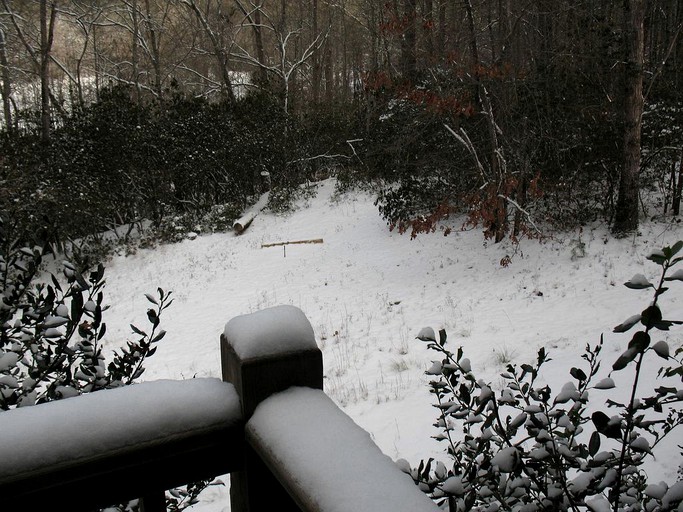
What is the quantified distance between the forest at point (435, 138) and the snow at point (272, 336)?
2118 mm

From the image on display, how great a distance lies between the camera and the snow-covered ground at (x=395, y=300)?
603cm

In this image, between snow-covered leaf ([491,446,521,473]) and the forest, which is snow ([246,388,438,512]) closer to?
snow-covered leaf ([491,446,521,473])

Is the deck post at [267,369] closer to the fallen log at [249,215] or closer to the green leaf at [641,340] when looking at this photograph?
the green leaf at [641,340]

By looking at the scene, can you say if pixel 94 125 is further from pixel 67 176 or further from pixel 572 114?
pixel 572 114

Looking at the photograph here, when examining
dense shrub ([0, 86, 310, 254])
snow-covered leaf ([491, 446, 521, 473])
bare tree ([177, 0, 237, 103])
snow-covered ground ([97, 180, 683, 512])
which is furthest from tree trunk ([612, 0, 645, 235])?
bare tree ([177, 0, 237, 103])

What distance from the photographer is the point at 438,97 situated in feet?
30.6

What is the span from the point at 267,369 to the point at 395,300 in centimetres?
827

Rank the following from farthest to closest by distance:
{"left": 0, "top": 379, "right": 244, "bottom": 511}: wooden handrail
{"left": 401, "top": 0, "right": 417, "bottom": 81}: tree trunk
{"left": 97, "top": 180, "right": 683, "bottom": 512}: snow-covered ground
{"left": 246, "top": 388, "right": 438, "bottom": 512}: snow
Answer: {"left": 401, "top": 0, "right": 417, "bottom": 81}: tree trunk → {"left": 97, "top": 180, "right": 683, "bottom": 512}: snow-covered ground → {"left": 0, "top": 379, "right": 244, "bottom": 511}: wooden handrail → {"left": 246, "top": 388, "right": 438, "bottom": 512}: snow

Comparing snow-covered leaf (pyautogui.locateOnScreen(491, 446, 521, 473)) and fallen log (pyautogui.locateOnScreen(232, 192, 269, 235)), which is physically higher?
snow-covered leaf (pyautogui.locateOnScreen(491, 446, 521, 473))

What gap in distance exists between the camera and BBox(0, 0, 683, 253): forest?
934cm

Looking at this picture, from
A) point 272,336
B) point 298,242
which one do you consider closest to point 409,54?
point 298,242

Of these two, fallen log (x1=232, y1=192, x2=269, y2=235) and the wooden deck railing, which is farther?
fallen log (x1=232, y1=192, x2=269, y2=235)

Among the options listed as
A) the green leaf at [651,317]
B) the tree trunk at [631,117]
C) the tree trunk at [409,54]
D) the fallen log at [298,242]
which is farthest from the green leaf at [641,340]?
the fallen log at [298,242]

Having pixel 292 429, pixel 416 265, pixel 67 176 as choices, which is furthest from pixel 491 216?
pixel 67 176
